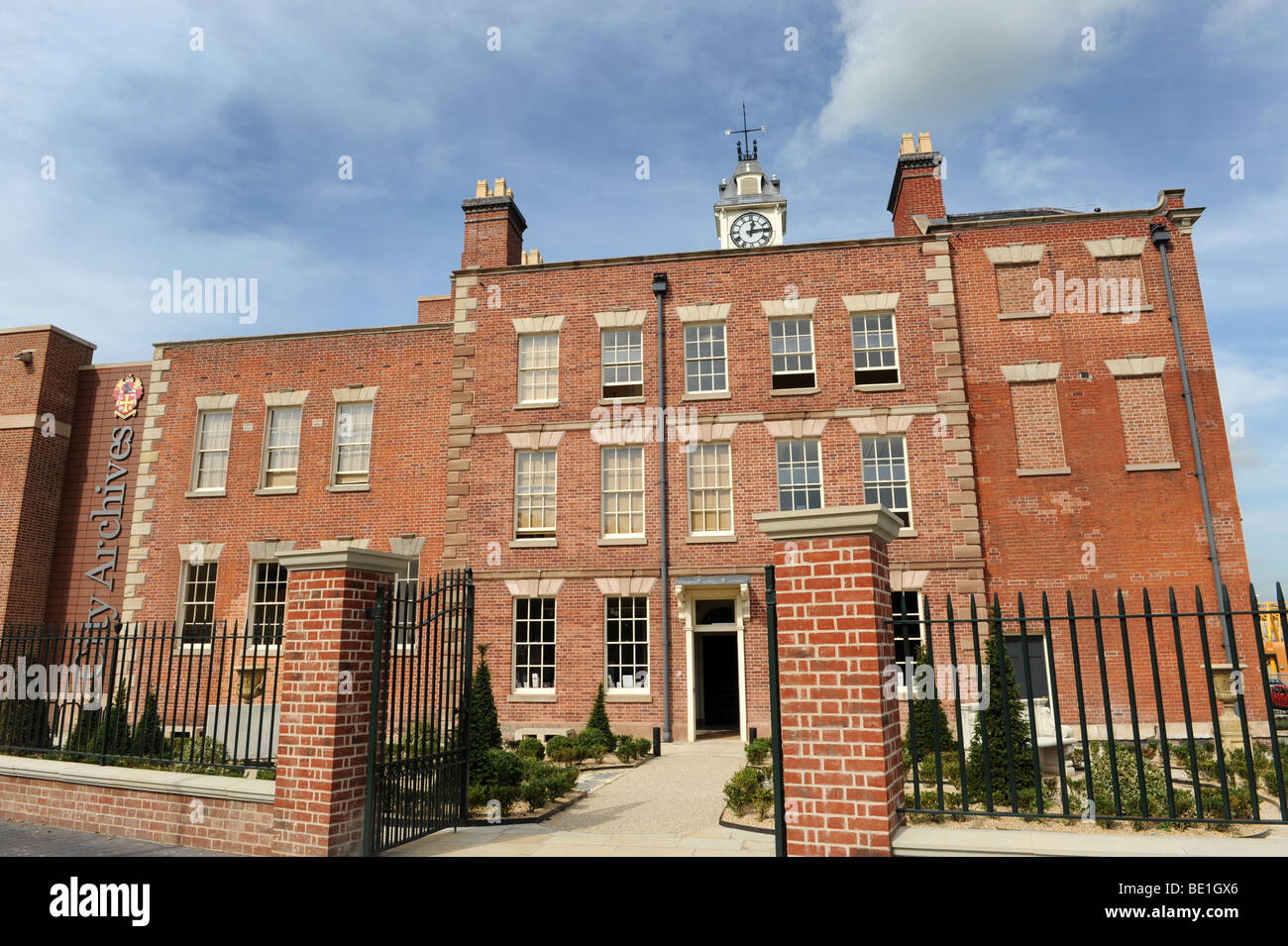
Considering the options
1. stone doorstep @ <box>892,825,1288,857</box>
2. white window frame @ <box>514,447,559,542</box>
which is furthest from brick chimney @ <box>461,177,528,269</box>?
stone doorstep @ <box>892,825,1288,857</box>

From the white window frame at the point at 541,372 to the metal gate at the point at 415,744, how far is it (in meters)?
11.2

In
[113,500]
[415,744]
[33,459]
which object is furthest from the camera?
[113,500]

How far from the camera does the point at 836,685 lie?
538cm

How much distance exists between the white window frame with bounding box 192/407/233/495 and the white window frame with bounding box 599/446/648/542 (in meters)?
10.8

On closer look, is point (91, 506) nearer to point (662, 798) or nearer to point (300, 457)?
point (300, 457)

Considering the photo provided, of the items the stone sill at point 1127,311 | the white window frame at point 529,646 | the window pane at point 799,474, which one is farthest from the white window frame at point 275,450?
the stone sill at point 1127,311

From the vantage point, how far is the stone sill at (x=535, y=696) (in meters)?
17.9

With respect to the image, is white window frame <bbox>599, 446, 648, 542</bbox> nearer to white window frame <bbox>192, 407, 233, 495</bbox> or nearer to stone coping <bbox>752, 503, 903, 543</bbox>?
white window frame <bbox>192, 407, 233, 495</bbox>

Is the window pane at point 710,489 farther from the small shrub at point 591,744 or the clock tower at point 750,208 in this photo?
the clock tower at point 750,208

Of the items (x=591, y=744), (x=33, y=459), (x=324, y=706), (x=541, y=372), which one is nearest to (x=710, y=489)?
(x=541, y=372)

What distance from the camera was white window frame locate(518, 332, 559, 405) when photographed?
65.1 feet

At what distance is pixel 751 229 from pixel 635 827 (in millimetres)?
46828
